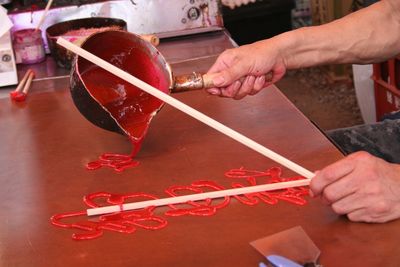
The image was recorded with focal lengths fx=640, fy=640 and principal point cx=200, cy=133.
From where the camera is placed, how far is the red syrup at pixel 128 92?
5.52ft

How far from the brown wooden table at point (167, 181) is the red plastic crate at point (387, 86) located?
47.4 inches

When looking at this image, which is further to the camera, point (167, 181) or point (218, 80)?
point (218, 80)

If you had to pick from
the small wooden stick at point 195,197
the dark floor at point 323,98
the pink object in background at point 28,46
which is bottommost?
the dark floor at point 323,98

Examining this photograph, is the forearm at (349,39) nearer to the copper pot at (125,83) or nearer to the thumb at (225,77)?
the thumb at (225,77)

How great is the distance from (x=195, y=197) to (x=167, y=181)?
122 mm

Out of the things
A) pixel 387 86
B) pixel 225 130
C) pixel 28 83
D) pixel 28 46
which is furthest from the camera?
pixel 387 86

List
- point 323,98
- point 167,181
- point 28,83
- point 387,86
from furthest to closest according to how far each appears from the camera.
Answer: point 323,98 < point 387,86 < point 28,83 < point 167,181

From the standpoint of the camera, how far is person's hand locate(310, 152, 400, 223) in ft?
4.17

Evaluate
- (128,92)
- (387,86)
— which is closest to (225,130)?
(128,92)

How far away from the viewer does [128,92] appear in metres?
1.73

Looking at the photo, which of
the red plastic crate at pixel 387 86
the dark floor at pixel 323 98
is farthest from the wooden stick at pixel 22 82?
the dark floor at pixel 323 98

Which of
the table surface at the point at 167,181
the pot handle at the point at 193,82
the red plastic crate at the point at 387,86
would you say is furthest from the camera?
the red plastic crate at the point at 387,86

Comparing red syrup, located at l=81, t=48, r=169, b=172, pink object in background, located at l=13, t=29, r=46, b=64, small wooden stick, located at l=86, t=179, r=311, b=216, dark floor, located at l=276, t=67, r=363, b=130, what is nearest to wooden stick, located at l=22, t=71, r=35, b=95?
pink object in background, located at l=13, t=29, r=46, b=64

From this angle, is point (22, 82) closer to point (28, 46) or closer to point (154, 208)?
point (28, 46)
